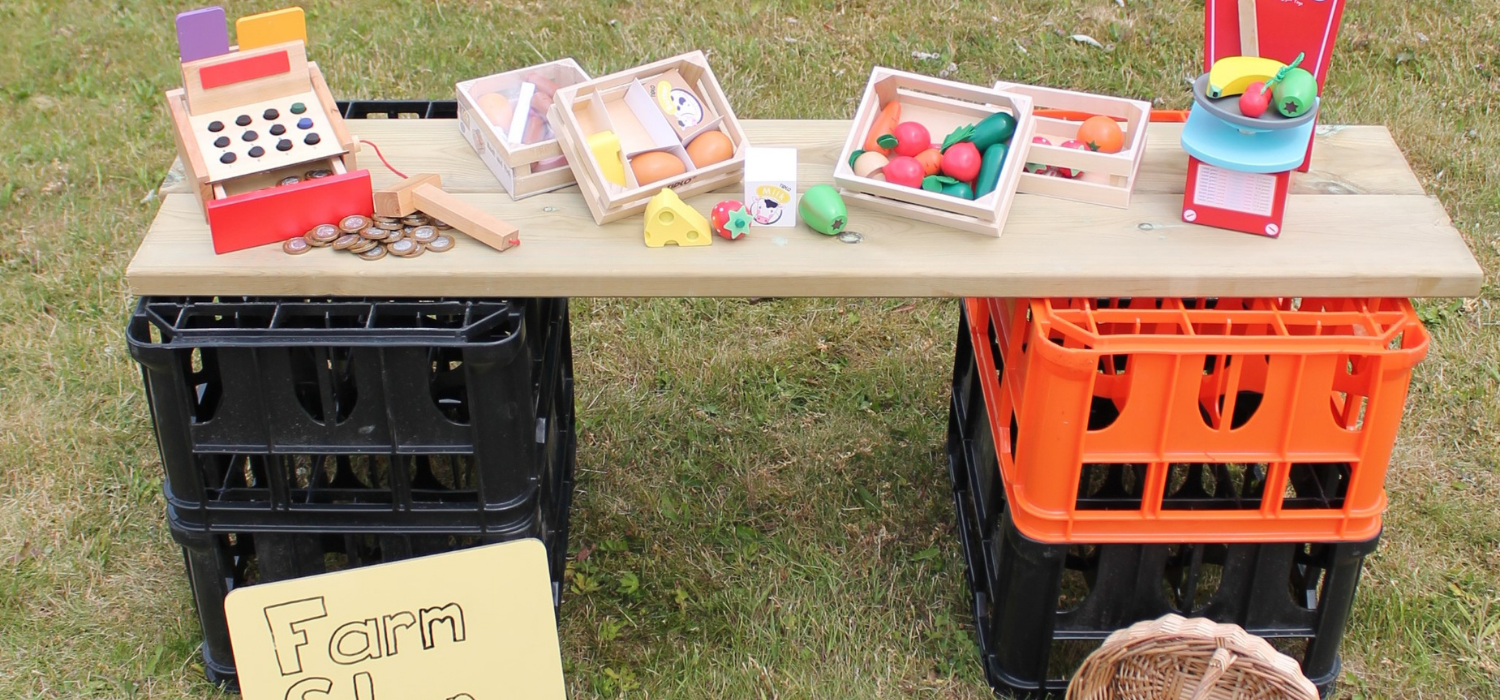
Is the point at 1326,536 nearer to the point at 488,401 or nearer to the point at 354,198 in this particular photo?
the point at 488,401

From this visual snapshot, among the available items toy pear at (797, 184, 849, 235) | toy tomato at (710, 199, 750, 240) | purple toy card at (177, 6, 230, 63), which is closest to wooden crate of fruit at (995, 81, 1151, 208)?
toy pear at (797, 184, 849, 235)

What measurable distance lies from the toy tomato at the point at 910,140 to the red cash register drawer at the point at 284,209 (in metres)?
0.87

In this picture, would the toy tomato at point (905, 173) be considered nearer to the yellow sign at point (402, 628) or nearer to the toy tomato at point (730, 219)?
the toy tomato at point (730, 219)

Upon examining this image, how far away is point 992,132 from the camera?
7.32 ft

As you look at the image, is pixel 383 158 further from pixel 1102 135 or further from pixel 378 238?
pixel 1102 135

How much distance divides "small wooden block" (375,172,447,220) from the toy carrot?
759 mm

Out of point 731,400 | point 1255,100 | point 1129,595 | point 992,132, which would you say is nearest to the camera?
point 1255,100

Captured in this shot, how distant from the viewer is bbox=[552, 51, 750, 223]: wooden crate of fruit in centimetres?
218

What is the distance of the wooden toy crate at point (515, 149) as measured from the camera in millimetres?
2242

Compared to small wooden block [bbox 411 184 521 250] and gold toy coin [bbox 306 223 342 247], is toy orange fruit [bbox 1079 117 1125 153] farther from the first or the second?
gold toy coin [bbox 306 223 342 247]

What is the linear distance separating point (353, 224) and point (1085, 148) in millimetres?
1224

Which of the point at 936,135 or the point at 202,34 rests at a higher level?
the point at 202,34

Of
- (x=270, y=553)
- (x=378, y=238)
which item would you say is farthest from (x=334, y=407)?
(x=270, y=553)

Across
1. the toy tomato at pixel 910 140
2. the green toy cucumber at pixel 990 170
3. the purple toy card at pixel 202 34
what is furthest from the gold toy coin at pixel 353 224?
the green toy cucumber at pixel 990 170
